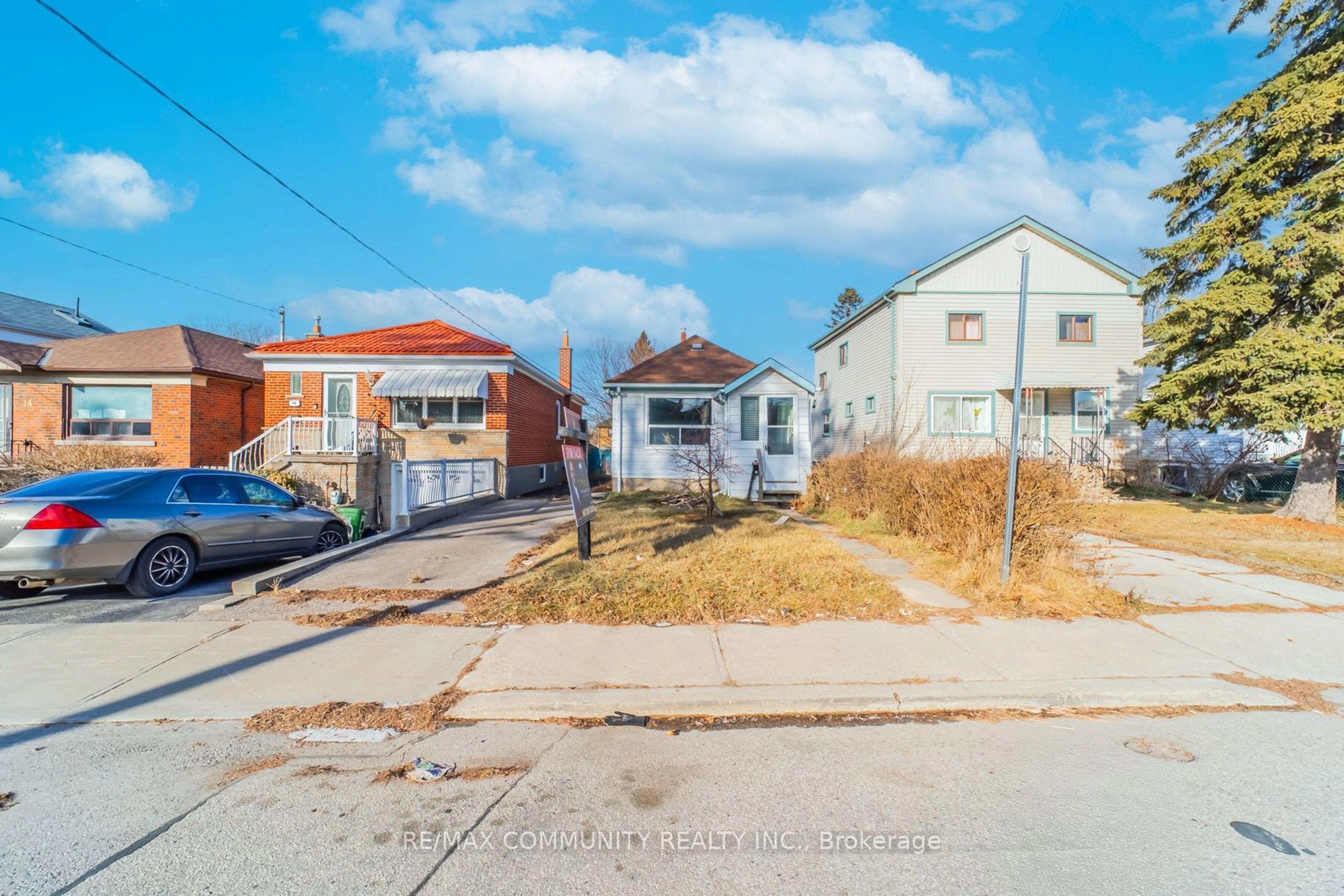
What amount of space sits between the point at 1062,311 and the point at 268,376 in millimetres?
25605

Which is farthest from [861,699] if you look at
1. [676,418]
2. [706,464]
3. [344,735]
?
[676,418]

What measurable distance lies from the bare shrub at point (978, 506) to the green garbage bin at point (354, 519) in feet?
32.7

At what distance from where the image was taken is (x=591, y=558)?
27.5 ft

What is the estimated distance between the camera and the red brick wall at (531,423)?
20.2 meters

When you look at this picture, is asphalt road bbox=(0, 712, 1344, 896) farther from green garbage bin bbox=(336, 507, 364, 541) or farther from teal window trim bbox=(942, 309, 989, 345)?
teal window trim bbox=(942, 309, 989, 345)

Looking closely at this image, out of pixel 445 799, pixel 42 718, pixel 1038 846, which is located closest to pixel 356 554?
pixel 42 718

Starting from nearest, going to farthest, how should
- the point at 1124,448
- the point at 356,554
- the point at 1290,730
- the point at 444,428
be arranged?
1. the point at 1290,730
2. the point at 356,554
3. the point at 444,428
4. the point at 1124,448

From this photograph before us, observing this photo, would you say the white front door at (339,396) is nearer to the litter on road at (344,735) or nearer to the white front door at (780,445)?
the white front door at (780,445)

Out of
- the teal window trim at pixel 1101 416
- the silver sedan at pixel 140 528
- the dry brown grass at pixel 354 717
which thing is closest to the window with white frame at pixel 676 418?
the silver sedan at pixel 140 528

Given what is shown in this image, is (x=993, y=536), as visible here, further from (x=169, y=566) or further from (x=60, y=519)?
(x=60, y=519)

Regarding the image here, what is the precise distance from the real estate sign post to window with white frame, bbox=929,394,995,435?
52.5ft

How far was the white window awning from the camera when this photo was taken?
18.7 meters

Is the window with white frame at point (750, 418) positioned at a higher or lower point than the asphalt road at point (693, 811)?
higher

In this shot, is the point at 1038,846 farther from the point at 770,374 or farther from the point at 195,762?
the point at 770,374
